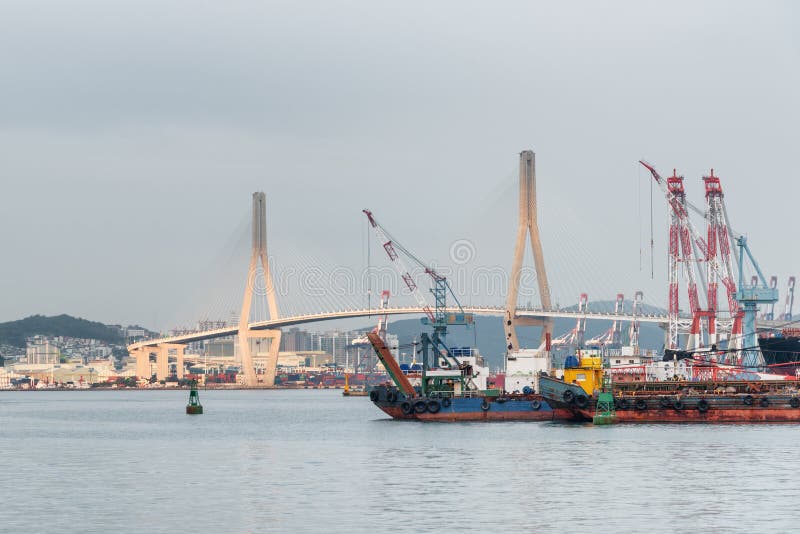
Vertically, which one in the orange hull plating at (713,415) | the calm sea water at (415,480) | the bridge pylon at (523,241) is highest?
the bridge pylon at (523,241)

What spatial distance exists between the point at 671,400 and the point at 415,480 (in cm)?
3467

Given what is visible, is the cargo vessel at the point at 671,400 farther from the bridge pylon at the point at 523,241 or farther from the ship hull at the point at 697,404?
the bridge pylon at the point at 523,241

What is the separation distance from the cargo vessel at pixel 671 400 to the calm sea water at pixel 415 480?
2.28 meters

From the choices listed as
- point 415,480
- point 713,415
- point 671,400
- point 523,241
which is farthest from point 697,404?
point 523,241

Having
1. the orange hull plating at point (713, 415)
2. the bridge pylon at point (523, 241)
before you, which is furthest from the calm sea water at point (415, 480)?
the bridge pylon at point (523, 241)

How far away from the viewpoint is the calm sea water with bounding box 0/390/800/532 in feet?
121

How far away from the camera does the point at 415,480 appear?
47875 millimetres

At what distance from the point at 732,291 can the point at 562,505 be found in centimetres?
9892

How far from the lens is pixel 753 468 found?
50.2 metres

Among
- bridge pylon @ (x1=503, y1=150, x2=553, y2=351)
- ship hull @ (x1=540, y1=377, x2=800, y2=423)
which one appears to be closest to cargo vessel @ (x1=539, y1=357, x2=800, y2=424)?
ship hull @ (x1=540, y1=377, x2=800, y2=423)

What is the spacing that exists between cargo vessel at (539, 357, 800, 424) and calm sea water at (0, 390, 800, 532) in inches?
89.8

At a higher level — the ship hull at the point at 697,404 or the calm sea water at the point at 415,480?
the ship hull at the point at 697,404

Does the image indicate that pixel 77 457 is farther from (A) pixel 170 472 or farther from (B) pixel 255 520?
(B) pixel 255 520

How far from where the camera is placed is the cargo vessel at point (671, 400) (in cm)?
7812
